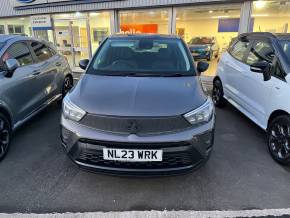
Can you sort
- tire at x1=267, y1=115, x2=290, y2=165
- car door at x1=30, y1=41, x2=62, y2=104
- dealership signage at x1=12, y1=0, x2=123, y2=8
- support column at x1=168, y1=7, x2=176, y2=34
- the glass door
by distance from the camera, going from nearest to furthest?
1. tire at x1=267, y1=115, x2=290, y2=165
2. car door at x1=30, y1=41, x2=62, y2=104
3. support column at x1=168, y1=7, x2=176, y2=34
4. dealership signage at x1=12, y1=0, x2=123, y2=8
5. the glass door

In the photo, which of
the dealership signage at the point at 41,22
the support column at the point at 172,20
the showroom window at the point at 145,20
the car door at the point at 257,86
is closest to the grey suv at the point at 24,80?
the car door at the point at 257,86

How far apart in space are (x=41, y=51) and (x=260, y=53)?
13.0 feet

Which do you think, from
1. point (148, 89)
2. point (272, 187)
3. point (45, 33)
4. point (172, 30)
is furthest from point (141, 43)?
point (45, 33)

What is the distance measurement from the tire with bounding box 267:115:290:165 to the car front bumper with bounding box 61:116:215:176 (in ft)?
4.28

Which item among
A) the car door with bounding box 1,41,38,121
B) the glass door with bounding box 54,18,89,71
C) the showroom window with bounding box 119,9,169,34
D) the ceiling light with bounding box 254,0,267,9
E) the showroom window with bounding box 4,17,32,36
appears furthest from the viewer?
the showroom window with bounding box 4,17,32,36

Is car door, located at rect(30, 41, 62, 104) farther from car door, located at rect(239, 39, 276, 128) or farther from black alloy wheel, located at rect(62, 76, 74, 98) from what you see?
car door, located at rect(239, 39, 276, 128)

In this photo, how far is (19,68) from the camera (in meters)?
3.67

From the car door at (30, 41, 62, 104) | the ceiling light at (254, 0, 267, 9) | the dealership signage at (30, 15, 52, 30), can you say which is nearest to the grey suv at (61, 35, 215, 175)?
the car door at (30, 41, 62, 104)

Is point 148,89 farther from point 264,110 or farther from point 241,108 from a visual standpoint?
point 241,108

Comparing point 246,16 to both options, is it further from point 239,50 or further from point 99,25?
point 99,25

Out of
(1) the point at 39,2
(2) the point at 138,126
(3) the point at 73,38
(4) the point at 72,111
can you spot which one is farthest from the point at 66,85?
(1) the point at 39,2

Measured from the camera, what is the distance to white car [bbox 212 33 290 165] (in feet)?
10.1

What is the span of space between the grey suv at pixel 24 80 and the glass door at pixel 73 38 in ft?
18.2

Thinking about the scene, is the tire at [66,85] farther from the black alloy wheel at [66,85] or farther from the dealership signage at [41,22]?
the dealership signage at [41,22]
